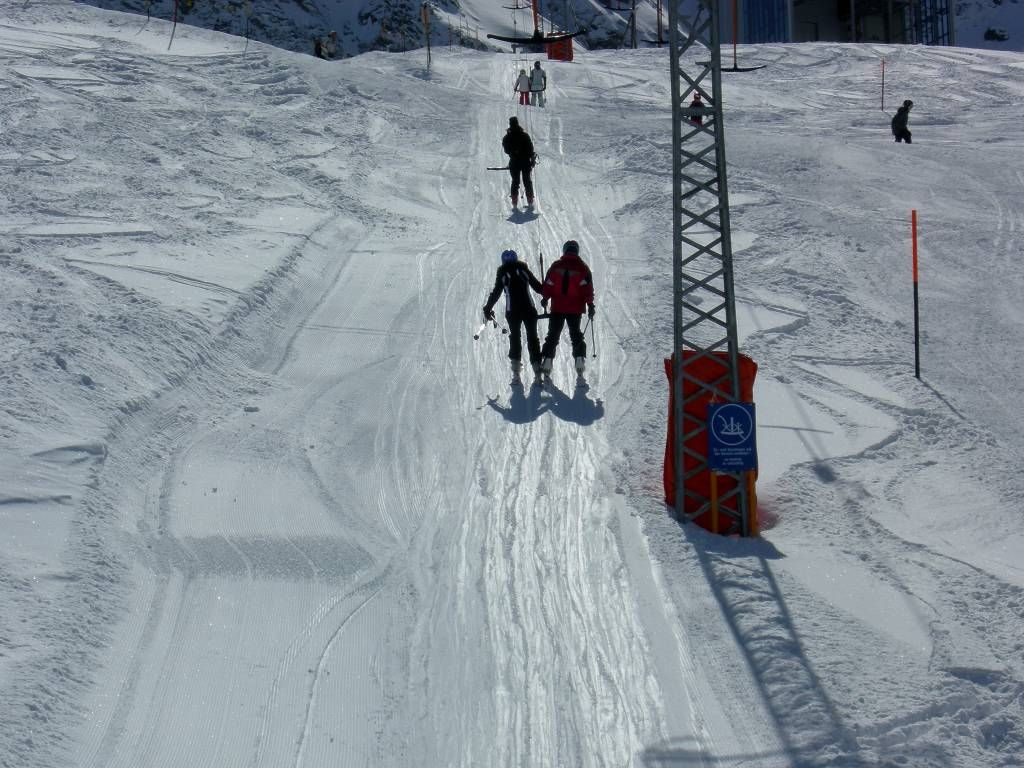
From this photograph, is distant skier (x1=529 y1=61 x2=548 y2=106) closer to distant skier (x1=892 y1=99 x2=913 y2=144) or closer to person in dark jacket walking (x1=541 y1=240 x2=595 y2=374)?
distant skier (x1=892 y1=99 x2=913 y2=144)

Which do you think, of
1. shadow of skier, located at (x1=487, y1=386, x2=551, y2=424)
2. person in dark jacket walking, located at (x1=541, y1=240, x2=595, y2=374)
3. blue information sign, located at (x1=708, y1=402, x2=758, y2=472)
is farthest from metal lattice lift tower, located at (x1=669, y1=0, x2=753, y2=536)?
person in dark jacket walking, located at (x1=541, y1=240, x2=595, y2=374)

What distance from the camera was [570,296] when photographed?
11992 millimetres

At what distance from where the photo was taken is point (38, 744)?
20.2ft

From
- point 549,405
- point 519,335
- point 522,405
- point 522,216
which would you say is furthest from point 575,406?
point 522,216

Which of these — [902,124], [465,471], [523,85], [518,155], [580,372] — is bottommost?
[465,471]

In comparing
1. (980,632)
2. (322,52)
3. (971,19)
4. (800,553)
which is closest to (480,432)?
A: (800,553)

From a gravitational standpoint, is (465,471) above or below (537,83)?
below

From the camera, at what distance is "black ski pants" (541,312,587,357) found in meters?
12.1

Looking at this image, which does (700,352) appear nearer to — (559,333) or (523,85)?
(559,333)

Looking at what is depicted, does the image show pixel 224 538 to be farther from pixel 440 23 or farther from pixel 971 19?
pixel 971 19

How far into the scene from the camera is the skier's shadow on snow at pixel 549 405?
11.4 meters

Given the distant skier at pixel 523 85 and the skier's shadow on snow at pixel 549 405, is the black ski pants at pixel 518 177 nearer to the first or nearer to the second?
the skier's shadow on snow at pixel 549 405

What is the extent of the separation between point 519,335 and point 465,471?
8.31 feet

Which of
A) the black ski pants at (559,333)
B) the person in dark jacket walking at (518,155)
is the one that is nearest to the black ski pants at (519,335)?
the black ski pants at (559,333)
